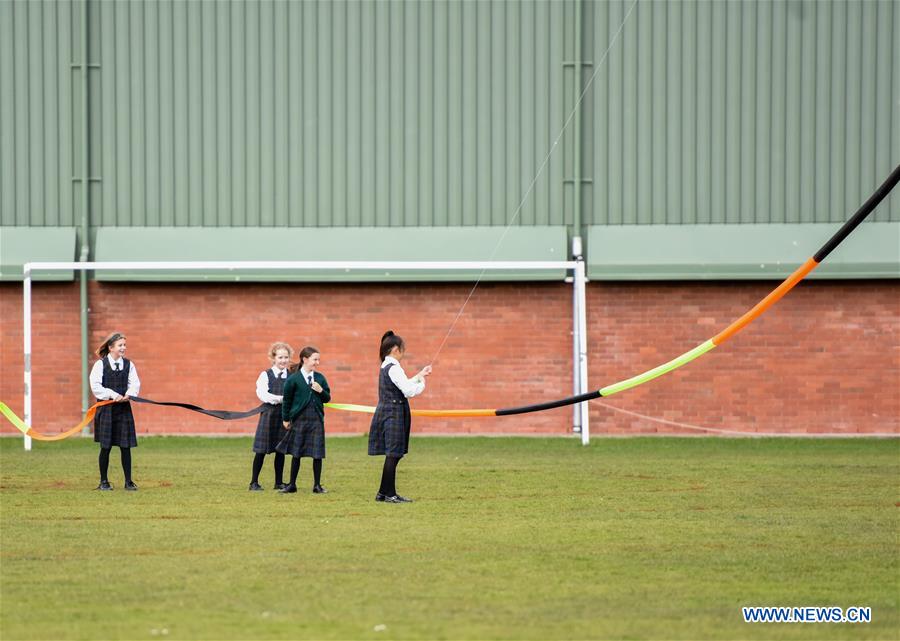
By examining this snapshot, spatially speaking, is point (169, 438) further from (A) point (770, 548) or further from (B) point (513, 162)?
(A) point (770, 548)

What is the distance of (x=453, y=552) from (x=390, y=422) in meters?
3.28

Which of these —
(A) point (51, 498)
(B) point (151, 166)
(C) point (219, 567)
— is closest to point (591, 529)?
(C) point (219, 567)

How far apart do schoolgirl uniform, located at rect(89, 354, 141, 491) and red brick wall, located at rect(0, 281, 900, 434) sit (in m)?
8.81

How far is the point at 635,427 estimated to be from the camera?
2367cm

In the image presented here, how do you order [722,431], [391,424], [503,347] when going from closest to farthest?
[391,424] → [722,431] → [503,347]

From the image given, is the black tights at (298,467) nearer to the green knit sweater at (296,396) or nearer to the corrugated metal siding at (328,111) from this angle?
the green knit sweater at (296,396)

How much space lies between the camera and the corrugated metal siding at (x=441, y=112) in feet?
76.6

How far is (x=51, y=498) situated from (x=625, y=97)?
12.9 meters

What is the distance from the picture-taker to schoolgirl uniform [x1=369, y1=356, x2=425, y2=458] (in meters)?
13.6

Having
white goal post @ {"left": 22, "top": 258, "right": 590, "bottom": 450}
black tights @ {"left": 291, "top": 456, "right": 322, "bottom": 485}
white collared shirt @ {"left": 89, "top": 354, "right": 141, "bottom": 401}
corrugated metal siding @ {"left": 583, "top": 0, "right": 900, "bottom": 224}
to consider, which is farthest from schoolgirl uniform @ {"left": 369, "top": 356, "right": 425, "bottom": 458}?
corrugated metal siding @ {"left": 583, "top": 0, "right": 900, "bottom": 224}

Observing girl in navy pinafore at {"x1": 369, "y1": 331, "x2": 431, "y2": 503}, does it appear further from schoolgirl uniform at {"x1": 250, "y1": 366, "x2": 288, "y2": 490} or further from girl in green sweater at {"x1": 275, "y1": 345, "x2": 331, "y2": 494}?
schoolgirl uniform at {"x1": 250, "y1": 366, "x2": 288, "y2": 490}

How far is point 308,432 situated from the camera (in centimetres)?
1435

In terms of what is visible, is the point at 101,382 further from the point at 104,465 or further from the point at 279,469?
the point at 279,469

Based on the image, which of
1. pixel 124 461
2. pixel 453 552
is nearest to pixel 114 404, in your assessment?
pixel 124 461
